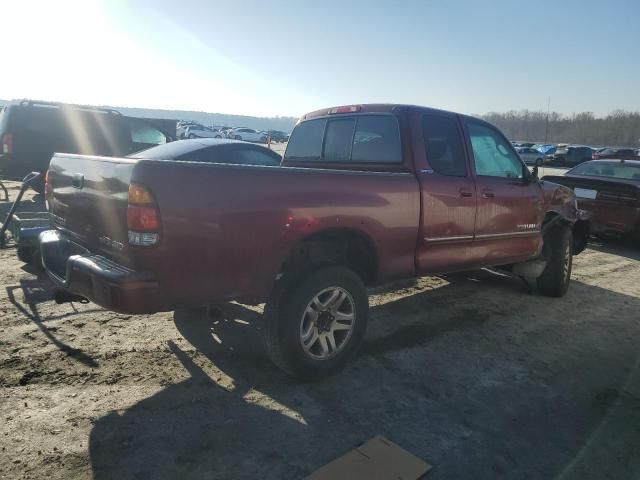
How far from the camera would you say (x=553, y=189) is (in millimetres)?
5676

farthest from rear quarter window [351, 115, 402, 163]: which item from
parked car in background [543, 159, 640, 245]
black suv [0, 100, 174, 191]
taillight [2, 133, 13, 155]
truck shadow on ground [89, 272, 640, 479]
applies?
taillight [2, 133, 13, 155]

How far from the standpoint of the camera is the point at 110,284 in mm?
2697

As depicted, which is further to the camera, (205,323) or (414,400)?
(205,323)

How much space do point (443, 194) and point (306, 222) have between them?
4.94ft

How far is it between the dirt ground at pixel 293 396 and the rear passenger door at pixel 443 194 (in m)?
0.79

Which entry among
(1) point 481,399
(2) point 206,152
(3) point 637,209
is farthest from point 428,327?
(3) point 637,209

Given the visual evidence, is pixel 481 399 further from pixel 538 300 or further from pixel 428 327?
pixel 538 300

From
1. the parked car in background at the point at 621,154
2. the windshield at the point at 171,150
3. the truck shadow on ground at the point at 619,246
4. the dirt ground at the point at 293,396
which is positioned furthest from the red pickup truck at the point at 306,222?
the parked car in background at the point at 621,154

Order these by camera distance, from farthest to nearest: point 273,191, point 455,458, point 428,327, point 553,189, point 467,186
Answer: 1. point 553,189
2. point 428,327
3. point 467,186
4. point 273,191
5. point 455,458

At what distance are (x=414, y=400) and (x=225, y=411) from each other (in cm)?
126

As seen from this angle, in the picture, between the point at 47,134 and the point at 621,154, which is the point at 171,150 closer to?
the point at 47,134

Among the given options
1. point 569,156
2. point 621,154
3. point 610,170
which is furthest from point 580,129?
point 610,170

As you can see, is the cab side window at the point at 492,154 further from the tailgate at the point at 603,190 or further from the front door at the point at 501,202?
the tailgate at the point at 603,190

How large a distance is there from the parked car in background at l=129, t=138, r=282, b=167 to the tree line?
272 ft
